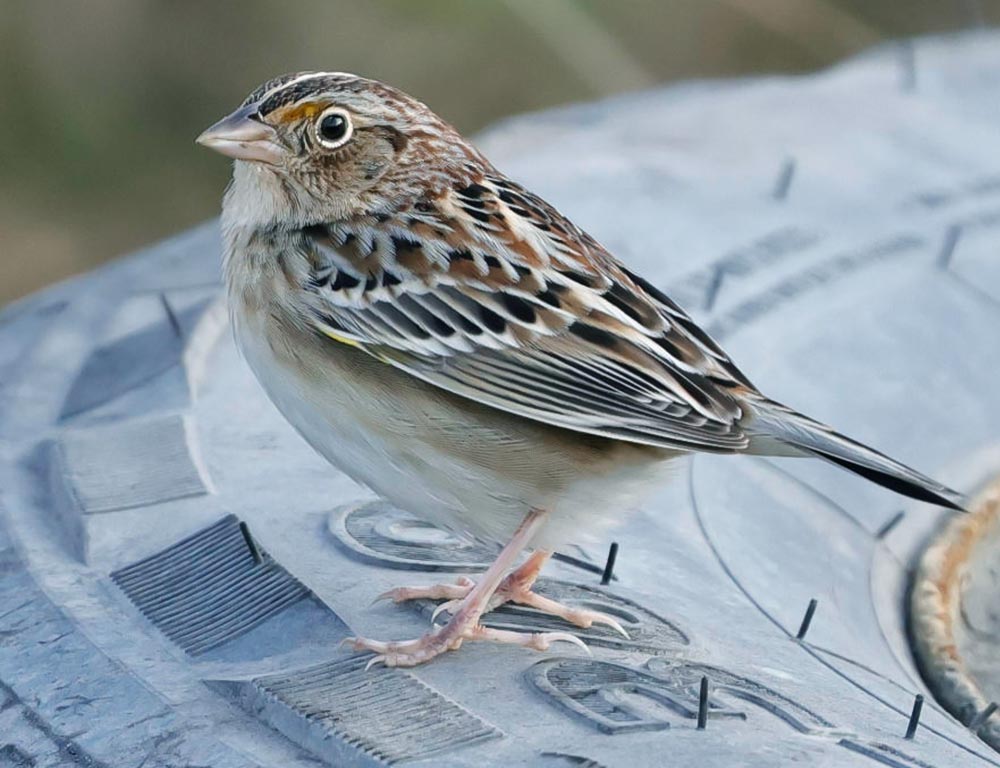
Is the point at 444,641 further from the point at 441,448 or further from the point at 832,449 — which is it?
the point at 832,449

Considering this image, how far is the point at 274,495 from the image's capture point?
396cm

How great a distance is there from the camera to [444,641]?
3.66 metres

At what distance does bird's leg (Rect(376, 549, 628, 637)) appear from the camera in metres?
3.79

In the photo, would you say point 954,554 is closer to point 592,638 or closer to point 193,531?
point 592,638

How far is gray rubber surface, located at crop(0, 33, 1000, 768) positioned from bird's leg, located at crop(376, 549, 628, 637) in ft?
0.11

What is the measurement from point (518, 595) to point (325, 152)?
107cm

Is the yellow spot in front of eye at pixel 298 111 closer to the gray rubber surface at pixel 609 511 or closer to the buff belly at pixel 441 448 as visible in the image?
the buff belly at pixel 441 448

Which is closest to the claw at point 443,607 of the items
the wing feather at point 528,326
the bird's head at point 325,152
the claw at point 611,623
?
the claw at point 611,623

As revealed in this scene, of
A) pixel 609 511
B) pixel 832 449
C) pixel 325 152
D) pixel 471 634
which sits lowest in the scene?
pixel 471 634

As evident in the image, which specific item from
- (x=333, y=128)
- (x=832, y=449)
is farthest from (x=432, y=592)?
(x=333, y=128)

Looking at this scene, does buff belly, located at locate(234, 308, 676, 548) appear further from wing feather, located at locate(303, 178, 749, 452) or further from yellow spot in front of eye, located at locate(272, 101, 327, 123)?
yellow spot in front of eye, located at locate(272, 101, 327, 123)

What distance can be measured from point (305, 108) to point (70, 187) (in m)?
4.83

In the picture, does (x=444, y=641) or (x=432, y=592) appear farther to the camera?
(x=432, y=592)

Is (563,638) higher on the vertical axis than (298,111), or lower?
lower
